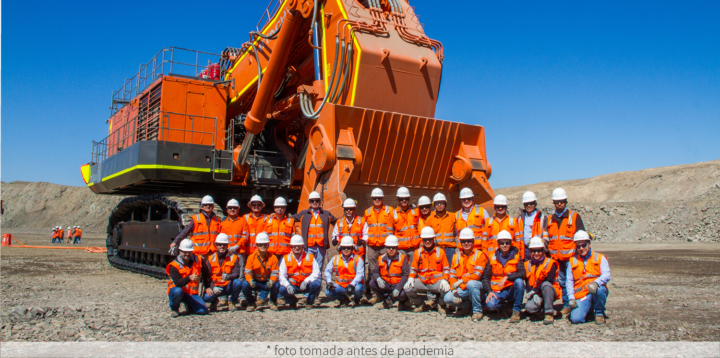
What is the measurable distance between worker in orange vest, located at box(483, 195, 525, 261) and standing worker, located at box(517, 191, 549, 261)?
60 millimetres

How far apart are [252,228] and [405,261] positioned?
2.47 metres

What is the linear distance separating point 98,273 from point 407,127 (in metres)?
8.22

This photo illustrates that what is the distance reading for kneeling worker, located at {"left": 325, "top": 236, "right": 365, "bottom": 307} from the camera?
268 inches

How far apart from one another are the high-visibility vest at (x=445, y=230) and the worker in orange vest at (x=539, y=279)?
125cm

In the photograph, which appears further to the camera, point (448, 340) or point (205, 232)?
point (205, 232)

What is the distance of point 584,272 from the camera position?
556cm

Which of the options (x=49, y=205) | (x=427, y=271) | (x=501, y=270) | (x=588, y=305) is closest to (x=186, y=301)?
(x=427, y=271)

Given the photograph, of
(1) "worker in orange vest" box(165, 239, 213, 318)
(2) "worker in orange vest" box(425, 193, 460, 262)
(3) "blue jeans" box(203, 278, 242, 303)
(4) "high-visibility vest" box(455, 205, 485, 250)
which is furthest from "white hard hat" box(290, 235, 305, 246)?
(4) "high-visibility vest" box(455, 205, 485, 250)

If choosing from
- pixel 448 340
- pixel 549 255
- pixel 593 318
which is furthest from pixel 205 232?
pixel 593 318

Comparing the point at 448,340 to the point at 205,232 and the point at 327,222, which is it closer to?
the point at 327,222

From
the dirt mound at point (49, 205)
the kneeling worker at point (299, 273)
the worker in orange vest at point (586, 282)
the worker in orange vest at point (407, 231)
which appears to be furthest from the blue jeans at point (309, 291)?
Answer: the dirt mound at point (49, 205)

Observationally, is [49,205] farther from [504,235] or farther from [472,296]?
[504,235]

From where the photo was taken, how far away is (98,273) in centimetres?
1184

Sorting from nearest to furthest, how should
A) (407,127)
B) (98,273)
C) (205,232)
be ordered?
(205,232) < (407,127) < (98,273)
